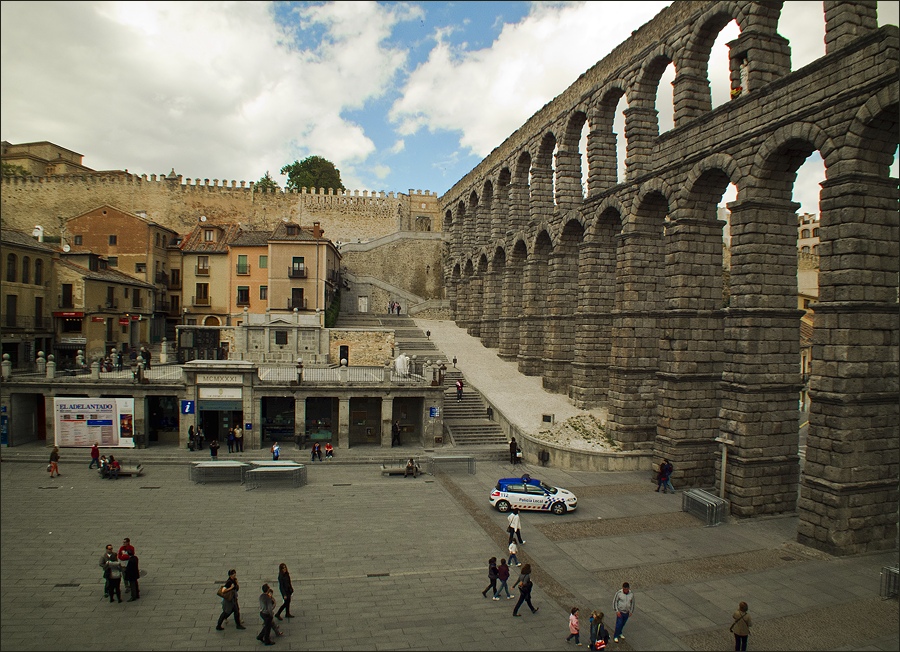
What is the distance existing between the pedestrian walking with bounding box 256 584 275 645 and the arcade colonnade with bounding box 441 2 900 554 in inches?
632

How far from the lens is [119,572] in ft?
47.3

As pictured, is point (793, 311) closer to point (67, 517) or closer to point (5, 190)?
point (67, 517)

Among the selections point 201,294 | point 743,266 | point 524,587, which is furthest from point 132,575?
point 201,294

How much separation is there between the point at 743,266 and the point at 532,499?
11.5 metres

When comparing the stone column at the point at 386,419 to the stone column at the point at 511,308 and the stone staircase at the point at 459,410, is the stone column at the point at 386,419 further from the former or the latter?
the stone column at the point at 511,308

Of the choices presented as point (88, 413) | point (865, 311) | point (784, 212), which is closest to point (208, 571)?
point (88, 413)

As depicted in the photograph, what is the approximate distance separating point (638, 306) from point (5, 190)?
252 feet

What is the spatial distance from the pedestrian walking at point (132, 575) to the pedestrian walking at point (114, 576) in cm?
17

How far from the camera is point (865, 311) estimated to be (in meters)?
17.6

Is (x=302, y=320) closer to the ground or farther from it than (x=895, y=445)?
farther from it

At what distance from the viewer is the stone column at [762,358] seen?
2123 centimetres

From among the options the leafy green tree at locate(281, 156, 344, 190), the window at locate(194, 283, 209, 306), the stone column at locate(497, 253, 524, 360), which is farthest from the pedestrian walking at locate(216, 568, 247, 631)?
the leafy green tree at locate(281, 156, 344, 190)

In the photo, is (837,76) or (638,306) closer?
(837,76)

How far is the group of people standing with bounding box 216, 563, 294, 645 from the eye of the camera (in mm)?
12570
